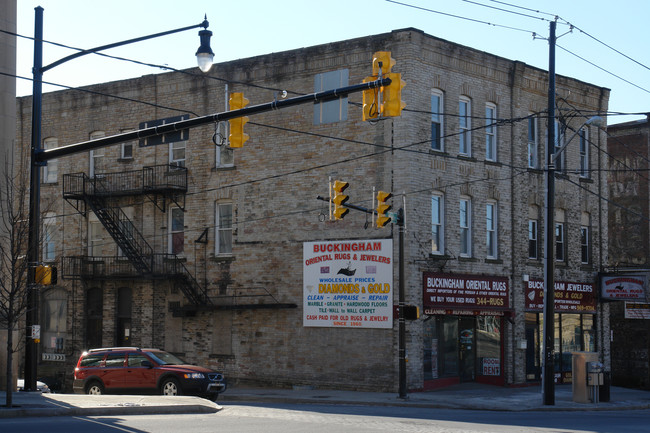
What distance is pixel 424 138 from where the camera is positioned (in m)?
30.7

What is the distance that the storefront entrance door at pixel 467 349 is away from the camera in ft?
105

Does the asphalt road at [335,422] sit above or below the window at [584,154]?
below

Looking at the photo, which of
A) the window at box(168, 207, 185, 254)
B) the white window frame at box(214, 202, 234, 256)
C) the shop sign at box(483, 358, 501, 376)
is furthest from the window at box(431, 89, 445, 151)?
the window at box(168, 207, 185, 254)

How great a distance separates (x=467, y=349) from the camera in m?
32.3

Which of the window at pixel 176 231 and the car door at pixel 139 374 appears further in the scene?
the window at pixel 176 231

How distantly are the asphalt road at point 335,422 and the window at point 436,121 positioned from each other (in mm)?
10604

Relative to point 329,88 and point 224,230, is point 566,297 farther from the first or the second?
point 224,230

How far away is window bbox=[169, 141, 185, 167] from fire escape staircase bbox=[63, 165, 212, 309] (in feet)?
0.84

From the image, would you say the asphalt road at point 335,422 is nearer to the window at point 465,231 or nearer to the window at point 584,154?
the window at point 465,231

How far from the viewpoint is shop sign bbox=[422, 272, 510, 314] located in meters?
30.1

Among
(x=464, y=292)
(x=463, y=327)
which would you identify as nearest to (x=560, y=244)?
(x=463, y=327)

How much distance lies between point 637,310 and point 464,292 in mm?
10806

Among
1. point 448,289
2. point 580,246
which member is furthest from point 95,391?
point 580,246

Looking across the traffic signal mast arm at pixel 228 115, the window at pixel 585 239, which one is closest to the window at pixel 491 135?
the window at pixel 585 239
